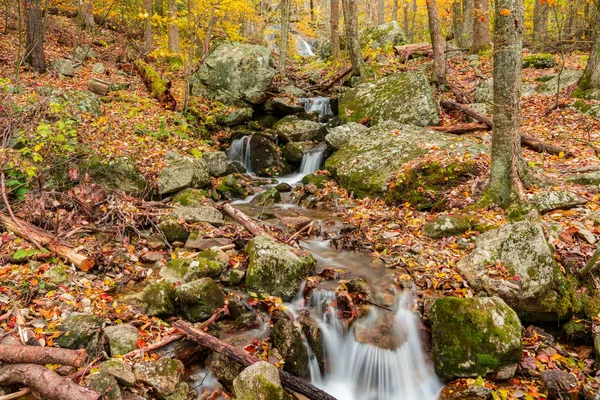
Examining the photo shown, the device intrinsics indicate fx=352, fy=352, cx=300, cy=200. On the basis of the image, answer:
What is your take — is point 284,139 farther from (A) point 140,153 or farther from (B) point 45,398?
(B) point 45,398

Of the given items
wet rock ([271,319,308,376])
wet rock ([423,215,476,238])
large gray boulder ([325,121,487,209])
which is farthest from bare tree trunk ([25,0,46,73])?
wet rock ([423,215,476,238])

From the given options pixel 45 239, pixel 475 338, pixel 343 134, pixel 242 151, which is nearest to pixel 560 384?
pixel 475 338

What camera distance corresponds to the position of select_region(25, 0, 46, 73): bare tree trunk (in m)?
10.1

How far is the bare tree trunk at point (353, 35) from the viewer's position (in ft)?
43.4

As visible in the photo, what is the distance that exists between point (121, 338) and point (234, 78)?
11.7m

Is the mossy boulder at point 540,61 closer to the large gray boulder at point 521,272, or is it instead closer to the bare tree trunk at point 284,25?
the bare tree trunk at point 284,25

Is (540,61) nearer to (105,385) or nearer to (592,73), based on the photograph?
(592,73)

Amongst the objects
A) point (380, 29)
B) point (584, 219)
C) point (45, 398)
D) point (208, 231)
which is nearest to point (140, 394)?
point (45, 398)

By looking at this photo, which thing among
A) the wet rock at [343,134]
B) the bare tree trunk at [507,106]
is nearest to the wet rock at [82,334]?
the bare tree trunk at [507,106]

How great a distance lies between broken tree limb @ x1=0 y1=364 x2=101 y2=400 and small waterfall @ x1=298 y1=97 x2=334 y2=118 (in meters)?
12.4

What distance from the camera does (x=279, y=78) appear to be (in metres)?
16.7

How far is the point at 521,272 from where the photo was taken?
4.64 m

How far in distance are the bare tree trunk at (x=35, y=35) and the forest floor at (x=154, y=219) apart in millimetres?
321

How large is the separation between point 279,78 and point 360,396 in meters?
14.9
